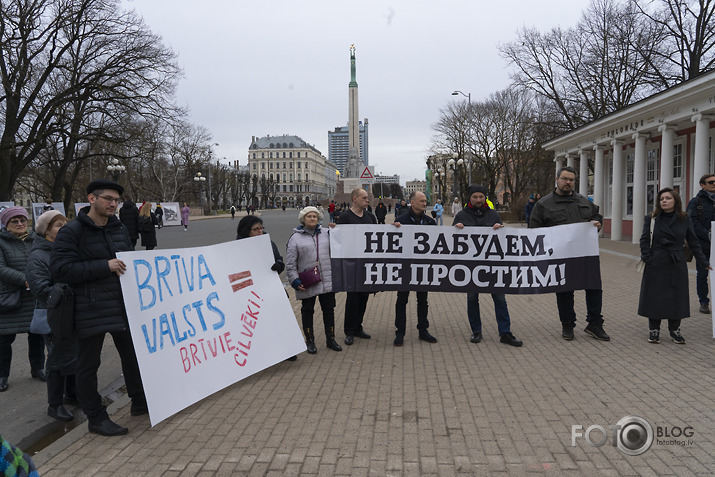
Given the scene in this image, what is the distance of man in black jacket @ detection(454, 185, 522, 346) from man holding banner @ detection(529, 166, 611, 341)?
669mm

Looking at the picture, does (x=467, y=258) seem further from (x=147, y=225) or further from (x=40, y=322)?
(x=147, y=225)

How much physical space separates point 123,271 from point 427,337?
378 centimetres

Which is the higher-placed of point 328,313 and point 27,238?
point 27,238

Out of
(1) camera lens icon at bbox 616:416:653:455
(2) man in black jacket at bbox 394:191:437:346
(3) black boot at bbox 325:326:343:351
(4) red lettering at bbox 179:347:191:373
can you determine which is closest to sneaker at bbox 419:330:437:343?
(2) man in black jacket at bbox 394:191:437:346

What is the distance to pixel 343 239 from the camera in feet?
21.2

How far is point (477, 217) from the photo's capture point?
6578 mm

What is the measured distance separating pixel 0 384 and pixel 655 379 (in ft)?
20.7

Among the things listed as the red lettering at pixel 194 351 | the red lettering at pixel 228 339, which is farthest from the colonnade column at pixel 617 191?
the red lettering at pixel 194 351

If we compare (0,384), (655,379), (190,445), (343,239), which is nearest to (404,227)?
(343,239)

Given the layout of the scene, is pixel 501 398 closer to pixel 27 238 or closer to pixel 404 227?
pixel 404 227

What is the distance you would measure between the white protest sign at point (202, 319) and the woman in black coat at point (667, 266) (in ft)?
13.5

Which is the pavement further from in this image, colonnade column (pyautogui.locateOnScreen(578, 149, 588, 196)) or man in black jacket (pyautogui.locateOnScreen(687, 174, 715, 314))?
colonnade column (pyautogui.locateOnScreen(578, 149, 588, 196))

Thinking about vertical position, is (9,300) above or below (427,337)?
above

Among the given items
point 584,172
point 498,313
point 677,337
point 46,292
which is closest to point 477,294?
point 498,313
